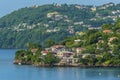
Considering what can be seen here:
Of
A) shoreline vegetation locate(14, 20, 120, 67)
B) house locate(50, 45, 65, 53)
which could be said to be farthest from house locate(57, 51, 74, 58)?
house locate(50, 45, 65, 53)

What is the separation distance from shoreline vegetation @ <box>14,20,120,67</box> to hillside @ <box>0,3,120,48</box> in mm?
57413

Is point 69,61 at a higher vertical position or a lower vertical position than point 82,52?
lower

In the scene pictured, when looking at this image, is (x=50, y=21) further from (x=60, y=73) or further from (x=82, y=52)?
(x=60, y=73)

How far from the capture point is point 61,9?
18088 centimetres

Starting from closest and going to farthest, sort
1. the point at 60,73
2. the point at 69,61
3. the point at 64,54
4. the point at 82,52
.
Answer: the point at 60,73, the point at 69,61, the point at 82,52, the point at 64,54

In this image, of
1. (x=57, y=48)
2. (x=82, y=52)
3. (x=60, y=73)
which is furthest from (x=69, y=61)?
(x=60, y=73)

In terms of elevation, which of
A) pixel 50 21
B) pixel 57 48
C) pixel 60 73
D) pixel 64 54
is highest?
pixel 50 21

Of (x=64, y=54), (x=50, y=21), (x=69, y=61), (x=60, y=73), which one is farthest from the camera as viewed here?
(x=50, y=21)

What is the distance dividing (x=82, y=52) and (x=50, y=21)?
86.7 meters

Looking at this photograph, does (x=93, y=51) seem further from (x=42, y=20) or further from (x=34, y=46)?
(x=42, y=20)

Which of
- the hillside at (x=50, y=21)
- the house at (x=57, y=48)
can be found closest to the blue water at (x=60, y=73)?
the house at (x=57, y=48)

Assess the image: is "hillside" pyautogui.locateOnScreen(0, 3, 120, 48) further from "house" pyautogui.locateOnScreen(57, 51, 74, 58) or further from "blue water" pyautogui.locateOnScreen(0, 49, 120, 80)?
"blue water" pyautogui.locateOnScreen(0, 49, 120, 80)

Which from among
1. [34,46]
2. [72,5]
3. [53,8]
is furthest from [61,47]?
[72,5]

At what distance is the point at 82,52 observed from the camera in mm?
81562
